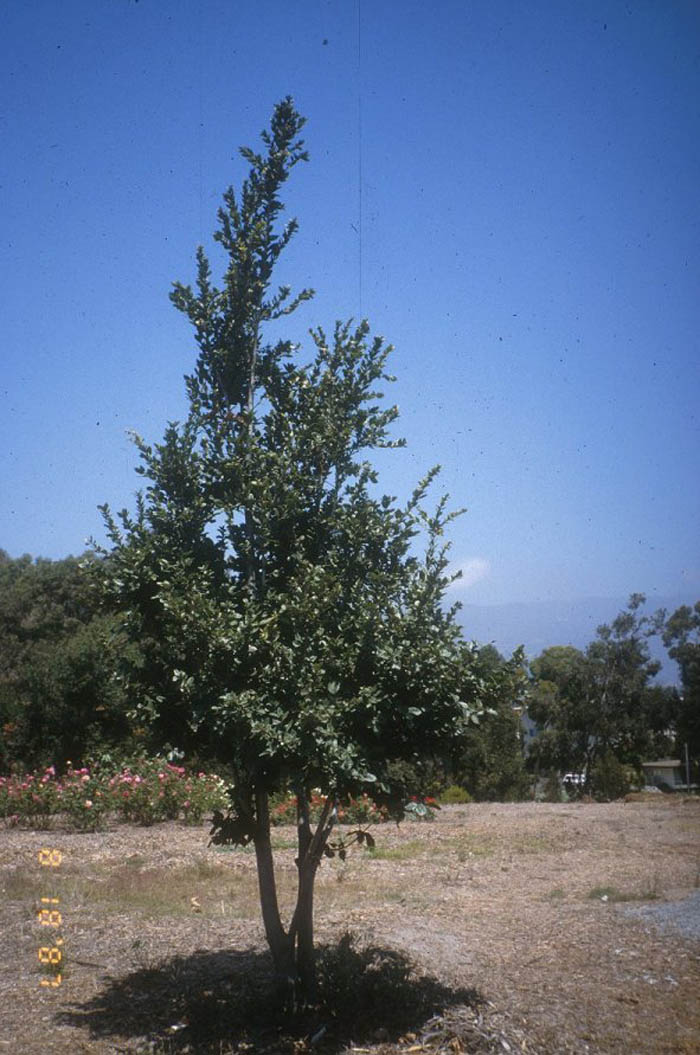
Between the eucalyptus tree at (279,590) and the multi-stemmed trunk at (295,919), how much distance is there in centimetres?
2

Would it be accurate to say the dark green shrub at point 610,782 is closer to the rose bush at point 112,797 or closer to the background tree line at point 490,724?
the background tree line at point 490,724

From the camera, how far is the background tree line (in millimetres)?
18703

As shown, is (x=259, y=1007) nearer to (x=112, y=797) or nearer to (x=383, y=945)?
(x=383, y=945)

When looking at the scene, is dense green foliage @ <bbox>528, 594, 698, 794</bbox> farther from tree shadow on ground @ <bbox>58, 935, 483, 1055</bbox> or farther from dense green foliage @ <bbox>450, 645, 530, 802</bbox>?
tree shadow on ground @ <bbox>58, 935, 483, 1055</bbox>

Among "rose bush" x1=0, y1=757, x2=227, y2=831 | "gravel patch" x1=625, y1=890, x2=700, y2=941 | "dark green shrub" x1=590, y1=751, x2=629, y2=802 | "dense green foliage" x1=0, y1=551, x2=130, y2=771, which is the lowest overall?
"dark green shrub" x1=590, y1=751, x2=629, y2=802

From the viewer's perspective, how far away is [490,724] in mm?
16531

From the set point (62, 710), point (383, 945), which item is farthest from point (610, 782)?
point (383, 945)

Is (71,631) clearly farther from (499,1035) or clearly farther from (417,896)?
(499,1035)

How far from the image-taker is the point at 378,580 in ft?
20.0

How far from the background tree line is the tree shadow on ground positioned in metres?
9.62

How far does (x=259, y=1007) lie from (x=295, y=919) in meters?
0.68

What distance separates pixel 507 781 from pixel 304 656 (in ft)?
66.1

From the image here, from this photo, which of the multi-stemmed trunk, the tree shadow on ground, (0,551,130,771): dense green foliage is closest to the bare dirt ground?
the tree shadow on ground

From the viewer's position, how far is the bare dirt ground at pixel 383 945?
5852 mm
